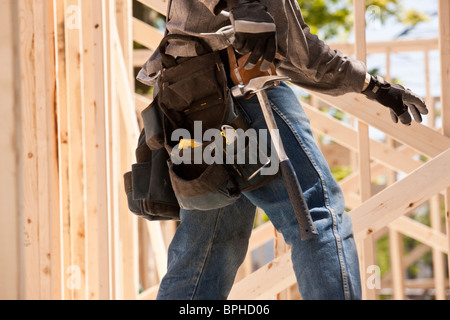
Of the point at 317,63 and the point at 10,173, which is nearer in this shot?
the point at 10,173

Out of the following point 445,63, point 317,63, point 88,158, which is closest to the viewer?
point 317,63

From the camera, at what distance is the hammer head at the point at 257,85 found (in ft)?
5.26

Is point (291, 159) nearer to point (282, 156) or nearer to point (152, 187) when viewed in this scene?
point (282, 156)

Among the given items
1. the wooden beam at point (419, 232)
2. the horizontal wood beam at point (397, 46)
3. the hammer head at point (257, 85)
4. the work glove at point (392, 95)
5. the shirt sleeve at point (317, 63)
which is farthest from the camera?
the horizontal wood beam at point (397, 46)

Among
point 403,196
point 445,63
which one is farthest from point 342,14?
point 403,196

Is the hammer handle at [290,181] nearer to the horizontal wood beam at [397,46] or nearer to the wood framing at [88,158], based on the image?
the wood framing at [88,158]

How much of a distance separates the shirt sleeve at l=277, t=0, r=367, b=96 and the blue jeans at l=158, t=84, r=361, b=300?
0.11 m

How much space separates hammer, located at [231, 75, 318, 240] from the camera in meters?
1.54

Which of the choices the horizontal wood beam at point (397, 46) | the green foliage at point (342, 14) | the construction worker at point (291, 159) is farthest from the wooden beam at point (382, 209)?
the green foliage at point (342, 14)

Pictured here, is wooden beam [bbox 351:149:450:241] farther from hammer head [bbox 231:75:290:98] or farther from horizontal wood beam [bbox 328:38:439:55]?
horizontal wood beam [bbox 328:38:439:55]

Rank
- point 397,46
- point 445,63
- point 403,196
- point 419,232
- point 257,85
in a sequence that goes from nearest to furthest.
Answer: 1. point 257,85
2. point 403,196
3. point 445,63
4. point 419,232
5. point 397,46

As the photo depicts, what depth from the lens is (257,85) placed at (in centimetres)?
161

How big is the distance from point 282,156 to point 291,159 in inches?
2.0

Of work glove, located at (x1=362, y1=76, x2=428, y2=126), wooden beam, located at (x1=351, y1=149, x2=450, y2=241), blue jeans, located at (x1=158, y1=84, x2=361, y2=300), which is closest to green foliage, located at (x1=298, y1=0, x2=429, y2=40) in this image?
wooden beam, located at (x1=351, y1=149, x2=450, y2=241)
